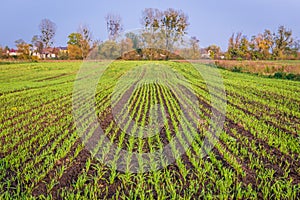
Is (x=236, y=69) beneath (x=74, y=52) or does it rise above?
beneath

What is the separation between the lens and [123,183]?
2.98 metres

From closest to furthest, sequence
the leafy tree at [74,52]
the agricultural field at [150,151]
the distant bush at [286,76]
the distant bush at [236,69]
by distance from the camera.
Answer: the agricultural field at [150,151] → the distant bush at [286,76] → the distant bush at [236,69] → the leafy tree at [74,52]

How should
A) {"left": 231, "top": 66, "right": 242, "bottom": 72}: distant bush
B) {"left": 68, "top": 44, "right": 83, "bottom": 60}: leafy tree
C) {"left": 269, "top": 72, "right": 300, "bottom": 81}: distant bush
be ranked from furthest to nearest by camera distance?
{"left": 68, "top": 44, "right": 83, "bottom": 60}: leafy tree, {"left": 231, "top": 66, "right": 242, "bottom": 72}: distant bush, {"left": 269, "top": 72, "right": 300, "bottom": 81}: distant bush

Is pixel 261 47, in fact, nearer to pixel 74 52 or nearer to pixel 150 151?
pixel 74 52

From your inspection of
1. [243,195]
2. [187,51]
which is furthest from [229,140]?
[187,51]

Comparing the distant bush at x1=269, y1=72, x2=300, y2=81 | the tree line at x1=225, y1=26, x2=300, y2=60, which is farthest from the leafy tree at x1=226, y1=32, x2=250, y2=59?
the distant bush at x1=269, y1=72, x2=300, y2=81

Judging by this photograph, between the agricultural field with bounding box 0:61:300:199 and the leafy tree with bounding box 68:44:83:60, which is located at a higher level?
the leafy tree with bounding box 68:44:83:60

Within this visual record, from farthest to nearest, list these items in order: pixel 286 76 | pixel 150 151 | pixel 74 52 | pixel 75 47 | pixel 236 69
Answer: pixel 75 47, pixel 74 52, pixel 236 69, pixel 286 76, pixel 150 151

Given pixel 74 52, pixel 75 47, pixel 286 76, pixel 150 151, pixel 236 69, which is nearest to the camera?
pixel 150 151

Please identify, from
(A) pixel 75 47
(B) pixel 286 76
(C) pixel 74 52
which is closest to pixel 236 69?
(B) pixel 286 76

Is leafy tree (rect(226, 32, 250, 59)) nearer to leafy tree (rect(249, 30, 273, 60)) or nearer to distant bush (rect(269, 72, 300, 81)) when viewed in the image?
leafy tree (rect(249, 30, 273, 60))

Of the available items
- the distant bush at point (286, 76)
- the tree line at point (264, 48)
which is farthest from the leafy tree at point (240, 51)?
the distant bush at point (286, 76)

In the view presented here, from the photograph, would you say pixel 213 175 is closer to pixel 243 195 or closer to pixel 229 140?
pixel 243 195

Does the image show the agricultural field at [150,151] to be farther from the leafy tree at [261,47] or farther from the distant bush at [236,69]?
the leafy tree at [261,47]
